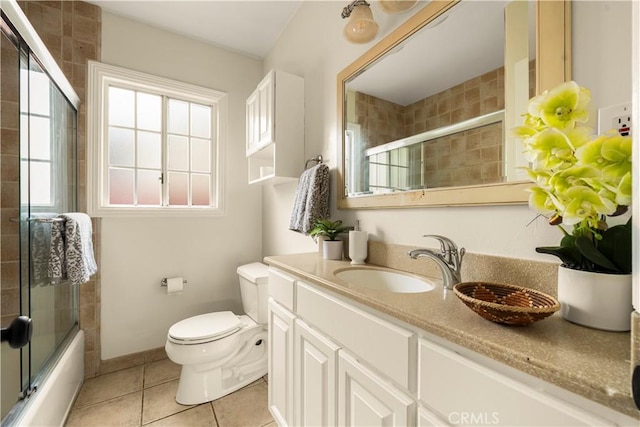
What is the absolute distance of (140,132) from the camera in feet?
6.91

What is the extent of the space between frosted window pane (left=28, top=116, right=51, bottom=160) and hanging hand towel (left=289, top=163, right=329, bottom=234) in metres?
1.36

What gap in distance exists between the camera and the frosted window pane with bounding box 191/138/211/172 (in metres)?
2.31

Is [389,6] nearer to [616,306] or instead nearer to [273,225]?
[616,306]

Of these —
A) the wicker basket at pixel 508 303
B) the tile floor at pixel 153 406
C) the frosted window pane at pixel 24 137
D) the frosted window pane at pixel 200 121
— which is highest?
the frosted window pane at pixel 200 121

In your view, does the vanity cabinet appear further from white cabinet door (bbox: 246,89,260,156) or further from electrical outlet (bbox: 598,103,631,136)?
electrical outlet (bbox: 598,103,631,136)

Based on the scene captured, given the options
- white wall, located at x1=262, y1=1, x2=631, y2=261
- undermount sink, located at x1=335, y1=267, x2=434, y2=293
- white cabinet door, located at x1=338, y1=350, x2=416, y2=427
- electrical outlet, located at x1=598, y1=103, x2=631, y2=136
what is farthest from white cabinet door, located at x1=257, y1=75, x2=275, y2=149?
electrical outlet, located at x1=598, y1=103, x2=631, y2=136

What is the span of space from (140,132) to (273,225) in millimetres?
1288

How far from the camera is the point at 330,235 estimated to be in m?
1.44

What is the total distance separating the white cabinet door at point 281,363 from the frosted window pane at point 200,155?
1.50 metres

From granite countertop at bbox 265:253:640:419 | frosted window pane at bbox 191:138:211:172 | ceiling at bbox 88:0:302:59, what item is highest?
ceiling at bbox 88:0:302:59

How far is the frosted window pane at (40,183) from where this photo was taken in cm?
127

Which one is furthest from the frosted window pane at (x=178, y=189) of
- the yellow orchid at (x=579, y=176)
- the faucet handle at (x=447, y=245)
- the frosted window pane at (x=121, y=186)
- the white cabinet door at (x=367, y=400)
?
the yellow orchid at (x=579, y=176)

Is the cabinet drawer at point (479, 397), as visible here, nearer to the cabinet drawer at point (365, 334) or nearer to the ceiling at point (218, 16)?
the cabinet drawer at point (365, 334)

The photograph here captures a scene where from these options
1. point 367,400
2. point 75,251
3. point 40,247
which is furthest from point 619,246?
point 40,247
